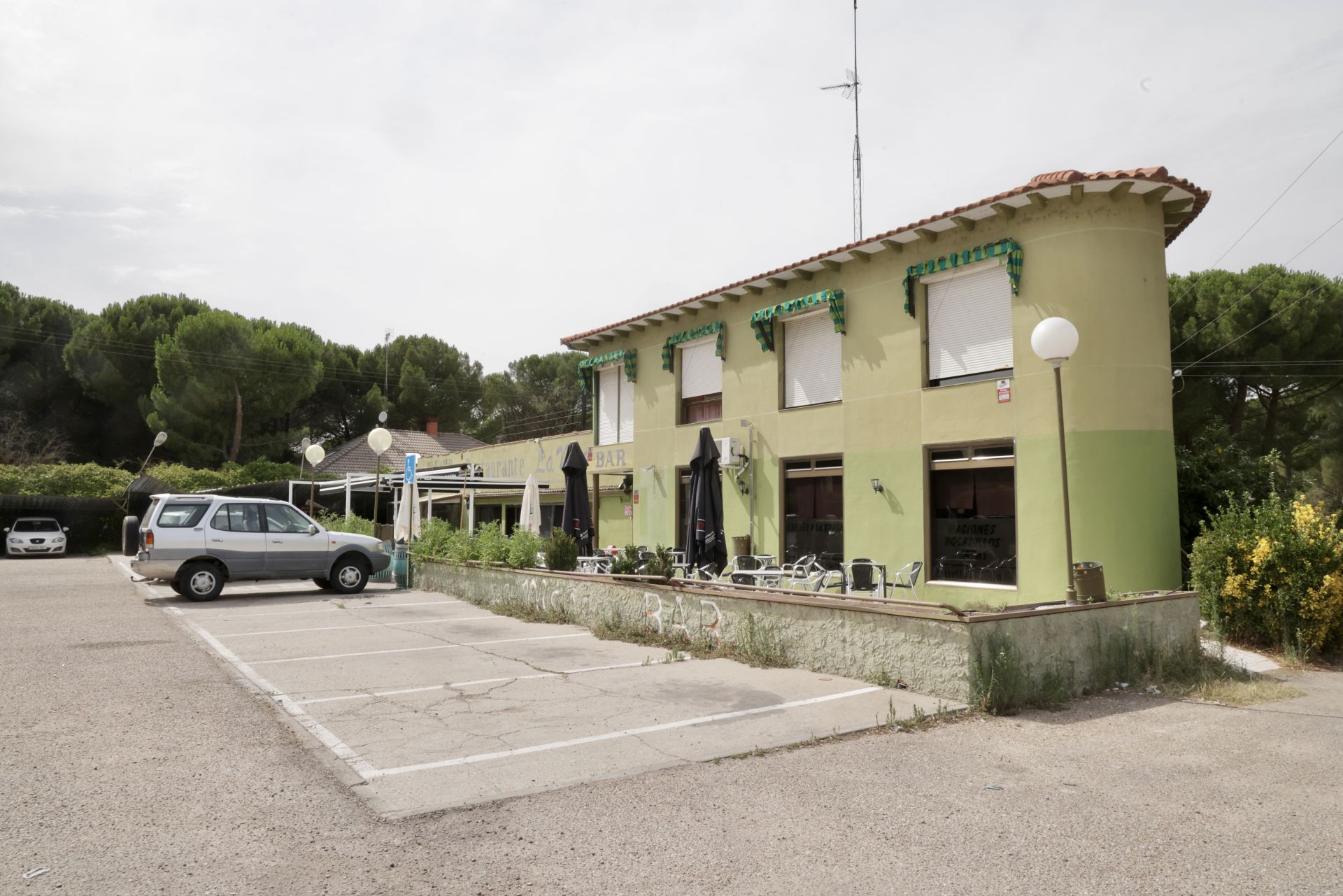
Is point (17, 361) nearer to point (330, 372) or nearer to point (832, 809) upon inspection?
point (330, 372)

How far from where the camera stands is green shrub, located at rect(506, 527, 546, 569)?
13.8 meters

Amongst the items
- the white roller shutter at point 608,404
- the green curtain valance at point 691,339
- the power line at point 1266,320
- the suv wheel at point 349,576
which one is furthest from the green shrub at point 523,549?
the power line at point 1266,320

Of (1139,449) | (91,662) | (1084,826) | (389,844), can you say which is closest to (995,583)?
(1139,449)

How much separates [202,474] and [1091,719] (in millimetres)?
34093

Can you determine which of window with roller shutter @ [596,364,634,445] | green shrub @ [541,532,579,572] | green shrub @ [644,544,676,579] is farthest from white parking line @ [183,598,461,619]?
window with roller shutter @ [596,364,634,445]

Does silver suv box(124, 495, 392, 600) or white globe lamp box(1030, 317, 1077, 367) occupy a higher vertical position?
white globe lamp box(1030, 317, 1077, 367)

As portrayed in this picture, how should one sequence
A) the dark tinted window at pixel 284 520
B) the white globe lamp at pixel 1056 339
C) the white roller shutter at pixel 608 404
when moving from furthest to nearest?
1. the white roller shutter at pixel 608 404
2. the dark tinted window at pixel 284 520
3. the white globe lamp at pixel 1056 339

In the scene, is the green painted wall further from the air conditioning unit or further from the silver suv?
the silver suv

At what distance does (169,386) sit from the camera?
1465 inches

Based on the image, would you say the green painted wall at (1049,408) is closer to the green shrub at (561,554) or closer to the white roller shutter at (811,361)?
the white roller shutter at (811,361)

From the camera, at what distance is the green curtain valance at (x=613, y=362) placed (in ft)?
61.6

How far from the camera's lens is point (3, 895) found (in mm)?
3428

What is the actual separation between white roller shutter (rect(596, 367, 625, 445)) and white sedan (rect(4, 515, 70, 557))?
21604 millimetres

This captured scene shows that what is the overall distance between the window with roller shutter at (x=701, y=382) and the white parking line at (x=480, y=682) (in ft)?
27.5
